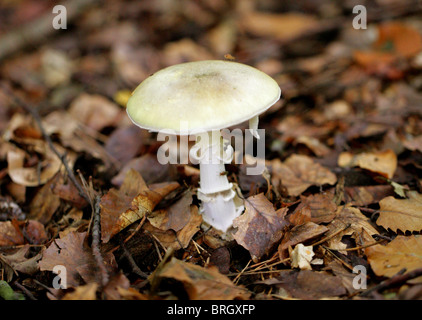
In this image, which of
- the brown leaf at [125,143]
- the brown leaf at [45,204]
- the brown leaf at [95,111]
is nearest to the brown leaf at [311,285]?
the brown leaf at [45,204]

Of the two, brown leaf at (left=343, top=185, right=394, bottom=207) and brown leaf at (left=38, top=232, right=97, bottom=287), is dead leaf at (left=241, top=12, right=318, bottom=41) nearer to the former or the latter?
brown leaf at (left=343, top=185, right=394, bottom=207)

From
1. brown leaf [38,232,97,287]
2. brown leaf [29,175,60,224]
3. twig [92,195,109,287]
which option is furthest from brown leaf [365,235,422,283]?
brown leaf [29,175,60,224]

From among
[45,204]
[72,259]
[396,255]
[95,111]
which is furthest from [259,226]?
[95,111]

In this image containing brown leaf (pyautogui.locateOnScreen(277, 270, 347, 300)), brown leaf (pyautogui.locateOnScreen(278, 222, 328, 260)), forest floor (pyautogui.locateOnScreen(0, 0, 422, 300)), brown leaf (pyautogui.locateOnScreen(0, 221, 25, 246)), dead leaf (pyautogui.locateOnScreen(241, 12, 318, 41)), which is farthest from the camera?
dead leaf (pyautogui.locateOnScreen(241, 12, 318, 41))

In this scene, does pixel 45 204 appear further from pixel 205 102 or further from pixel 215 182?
pixel 205 102
